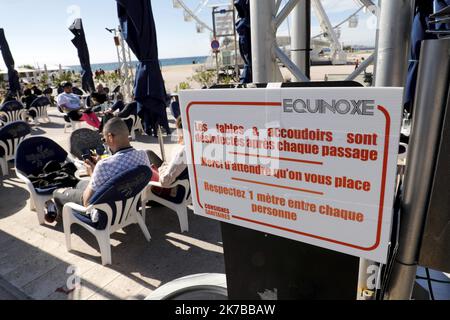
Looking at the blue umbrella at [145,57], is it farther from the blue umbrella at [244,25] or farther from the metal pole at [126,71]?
the metal pole at [126,71]

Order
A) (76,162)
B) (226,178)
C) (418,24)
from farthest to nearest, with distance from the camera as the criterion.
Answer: (76,162) → (418,24) → (226,178)

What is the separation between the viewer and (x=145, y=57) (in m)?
4.34

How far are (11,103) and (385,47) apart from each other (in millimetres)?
10073

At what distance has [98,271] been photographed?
9.72 feet

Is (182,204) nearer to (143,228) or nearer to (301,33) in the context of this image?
(143,228)

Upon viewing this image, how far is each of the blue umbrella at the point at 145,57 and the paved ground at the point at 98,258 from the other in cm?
140

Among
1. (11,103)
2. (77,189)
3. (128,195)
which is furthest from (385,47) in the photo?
(11,103)

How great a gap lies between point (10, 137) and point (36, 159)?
79.8 inches

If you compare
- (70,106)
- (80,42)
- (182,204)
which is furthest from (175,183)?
(80,42)

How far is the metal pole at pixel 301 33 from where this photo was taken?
2.39 m

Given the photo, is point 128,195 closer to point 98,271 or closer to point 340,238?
point 98,271

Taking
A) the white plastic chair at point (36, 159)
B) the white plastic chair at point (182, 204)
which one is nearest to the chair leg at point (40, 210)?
the white plastic chair at point (36, 159)

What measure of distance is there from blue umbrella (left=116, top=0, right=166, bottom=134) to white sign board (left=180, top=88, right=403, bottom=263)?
3448 mm

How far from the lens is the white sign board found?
0.83 metres
